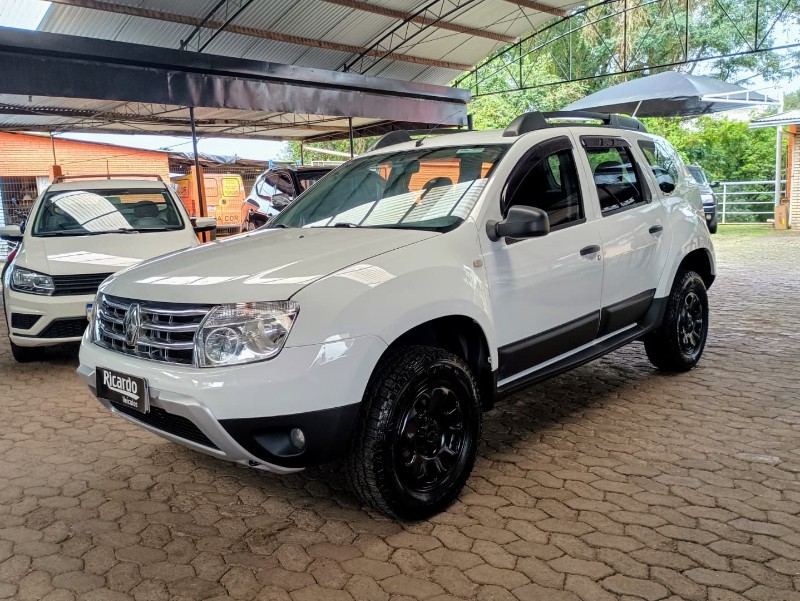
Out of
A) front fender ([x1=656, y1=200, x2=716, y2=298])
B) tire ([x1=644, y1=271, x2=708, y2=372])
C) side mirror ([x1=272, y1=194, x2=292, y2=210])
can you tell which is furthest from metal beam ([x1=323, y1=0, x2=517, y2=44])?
tire ([x1=644, y1=271, x2=708, y2=372])

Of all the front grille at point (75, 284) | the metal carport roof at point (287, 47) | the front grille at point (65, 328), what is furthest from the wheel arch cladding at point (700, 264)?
the metal carport roof at point (287, 47)

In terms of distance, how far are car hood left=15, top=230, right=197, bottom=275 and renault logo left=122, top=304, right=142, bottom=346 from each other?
3.05m

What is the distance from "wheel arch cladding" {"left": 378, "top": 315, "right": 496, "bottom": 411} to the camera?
330cm

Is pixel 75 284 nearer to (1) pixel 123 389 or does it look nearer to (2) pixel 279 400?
(1) pixel 123 389

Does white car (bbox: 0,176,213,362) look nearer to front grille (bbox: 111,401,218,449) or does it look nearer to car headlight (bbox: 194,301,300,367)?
front grille (bbox: 111,401,218,449)

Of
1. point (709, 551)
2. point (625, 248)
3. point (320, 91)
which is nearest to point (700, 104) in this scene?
point (320, 91)

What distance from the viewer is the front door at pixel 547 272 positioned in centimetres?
346

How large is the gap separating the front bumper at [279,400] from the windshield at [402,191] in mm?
962

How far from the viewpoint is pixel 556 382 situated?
523 cm

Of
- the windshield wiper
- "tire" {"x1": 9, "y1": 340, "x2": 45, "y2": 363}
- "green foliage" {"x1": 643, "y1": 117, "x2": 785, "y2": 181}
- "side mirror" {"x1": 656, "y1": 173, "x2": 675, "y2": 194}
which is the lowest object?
"tire" {"x1": 9, "y1": 340, "x2": 45, "y2": 363}

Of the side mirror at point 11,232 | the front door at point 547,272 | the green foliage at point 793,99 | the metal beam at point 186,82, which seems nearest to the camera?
the front door at point 547,272

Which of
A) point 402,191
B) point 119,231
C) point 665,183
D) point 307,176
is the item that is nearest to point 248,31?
point 307,176

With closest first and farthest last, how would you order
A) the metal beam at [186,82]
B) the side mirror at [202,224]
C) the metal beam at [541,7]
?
the side mirror at [202,224] < the metal beam at [186,82] < the metal beam at [541,7]

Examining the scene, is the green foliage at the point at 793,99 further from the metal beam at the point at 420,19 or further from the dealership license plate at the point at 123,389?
the dealership license plate at the point at 123,389
